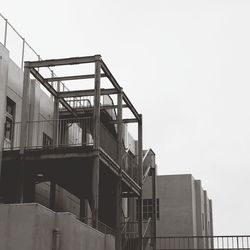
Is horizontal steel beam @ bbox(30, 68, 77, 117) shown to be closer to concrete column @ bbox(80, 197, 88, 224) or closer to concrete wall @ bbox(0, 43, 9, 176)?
concrete wall @ bbox(0, 43, 9, 176)

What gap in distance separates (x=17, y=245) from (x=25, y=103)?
7866 mm

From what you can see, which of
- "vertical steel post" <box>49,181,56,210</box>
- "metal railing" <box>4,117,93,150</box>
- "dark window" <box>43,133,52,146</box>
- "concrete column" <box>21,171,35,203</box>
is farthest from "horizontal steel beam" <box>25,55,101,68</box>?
"vertical steel post" <box>49,181,56,210</box>

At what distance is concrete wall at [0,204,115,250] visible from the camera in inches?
587

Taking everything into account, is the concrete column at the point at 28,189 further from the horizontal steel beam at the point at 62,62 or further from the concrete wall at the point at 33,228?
the concrete wall at the point at 33,228

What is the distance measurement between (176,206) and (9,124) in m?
20.3

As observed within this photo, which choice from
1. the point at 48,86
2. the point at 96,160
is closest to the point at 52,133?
the point at 48,86

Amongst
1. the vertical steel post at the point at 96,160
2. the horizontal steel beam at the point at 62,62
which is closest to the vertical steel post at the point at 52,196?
the vertical steel post at the point at 96,160

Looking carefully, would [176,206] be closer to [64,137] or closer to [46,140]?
[64,137]

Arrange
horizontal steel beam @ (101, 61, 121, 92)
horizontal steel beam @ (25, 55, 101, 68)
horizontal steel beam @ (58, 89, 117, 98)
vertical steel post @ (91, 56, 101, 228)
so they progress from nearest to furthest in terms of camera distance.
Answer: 1. vertical steel post @ (91, 56, 101, 228)
2. horizontal steel beam @ (25, 55, 101, 68)
3. horizontal steel beam @ (101, 61, 121, 92)
4. horizontal steel beam @ (58, 89, 117, 98)

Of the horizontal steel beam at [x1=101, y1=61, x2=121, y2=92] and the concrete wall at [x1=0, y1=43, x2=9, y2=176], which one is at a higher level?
Answer: the horizontal steel beam at [x1=101, y1=61, x2=121, y2=92]

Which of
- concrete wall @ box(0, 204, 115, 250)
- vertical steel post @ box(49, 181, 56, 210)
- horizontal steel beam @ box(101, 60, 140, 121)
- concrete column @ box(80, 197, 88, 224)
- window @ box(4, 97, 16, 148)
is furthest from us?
concrete column @ box(80, 197, 88, 224)

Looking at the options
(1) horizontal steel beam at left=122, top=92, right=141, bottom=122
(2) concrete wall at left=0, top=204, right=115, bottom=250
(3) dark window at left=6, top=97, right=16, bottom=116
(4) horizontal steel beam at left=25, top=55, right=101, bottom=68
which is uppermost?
(4) horizontal steel beam at left=25, top=55, right=101, bottom=68

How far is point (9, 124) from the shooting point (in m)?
22.6

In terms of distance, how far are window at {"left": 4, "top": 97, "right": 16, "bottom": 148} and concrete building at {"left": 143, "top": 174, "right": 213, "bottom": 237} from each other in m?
19.3
